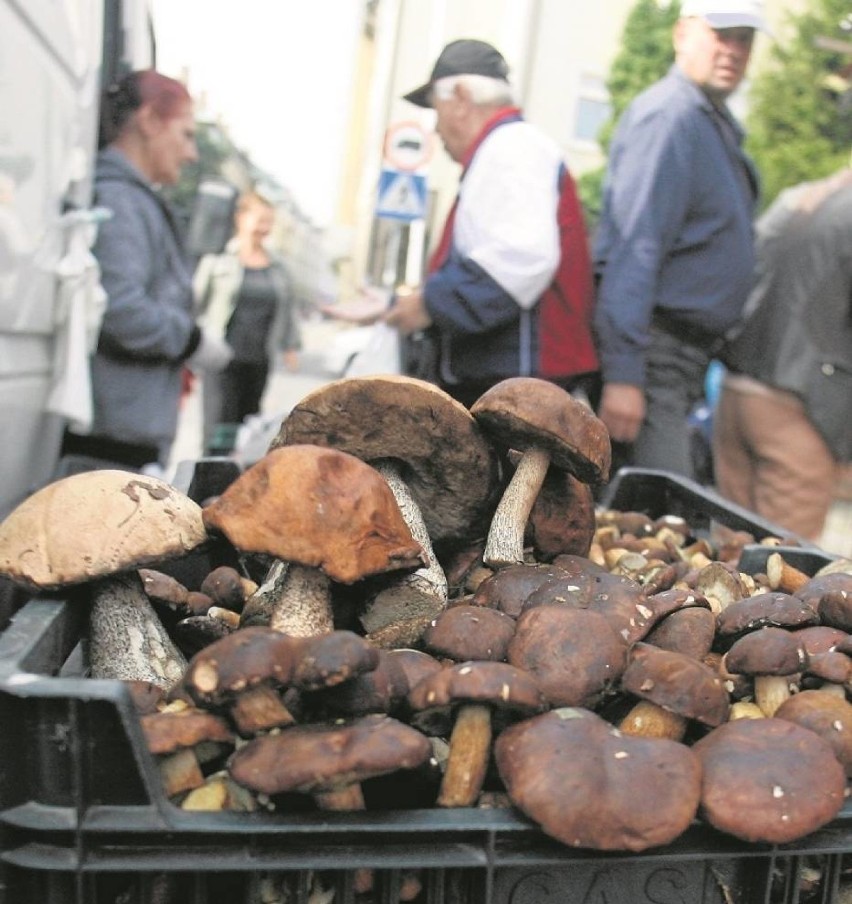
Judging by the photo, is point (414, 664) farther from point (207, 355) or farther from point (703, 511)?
point (207, 355)

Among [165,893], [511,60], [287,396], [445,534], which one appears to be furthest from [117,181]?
[511,60]

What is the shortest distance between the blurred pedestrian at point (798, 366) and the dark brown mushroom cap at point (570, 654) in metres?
2.42

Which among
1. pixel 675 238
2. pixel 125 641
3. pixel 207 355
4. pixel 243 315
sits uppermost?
pixel 675 238

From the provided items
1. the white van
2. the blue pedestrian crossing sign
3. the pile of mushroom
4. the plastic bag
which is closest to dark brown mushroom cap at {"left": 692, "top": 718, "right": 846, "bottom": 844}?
the pile of mushroom

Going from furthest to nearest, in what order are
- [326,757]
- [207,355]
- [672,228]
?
1. [207,355]
2. [672,228]
3. [326,757]

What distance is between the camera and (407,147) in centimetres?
750

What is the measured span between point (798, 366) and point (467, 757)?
8.58ft

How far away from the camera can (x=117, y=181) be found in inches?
125

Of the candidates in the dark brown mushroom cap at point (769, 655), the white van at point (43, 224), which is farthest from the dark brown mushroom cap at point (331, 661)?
the white van at point (43, 224)

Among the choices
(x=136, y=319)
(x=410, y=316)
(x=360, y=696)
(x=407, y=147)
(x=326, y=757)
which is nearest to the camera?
(x=326, y=757)

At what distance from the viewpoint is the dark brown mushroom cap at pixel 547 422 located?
125cm

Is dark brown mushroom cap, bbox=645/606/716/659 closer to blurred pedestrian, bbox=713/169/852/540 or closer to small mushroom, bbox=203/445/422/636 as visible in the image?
small mushroom, bbox=203/445/422/636

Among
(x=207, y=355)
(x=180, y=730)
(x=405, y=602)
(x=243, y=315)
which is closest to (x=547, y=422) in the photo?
(x=405, y=602)

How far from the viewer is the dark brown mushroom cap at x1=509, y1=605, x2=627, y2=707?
95cm
